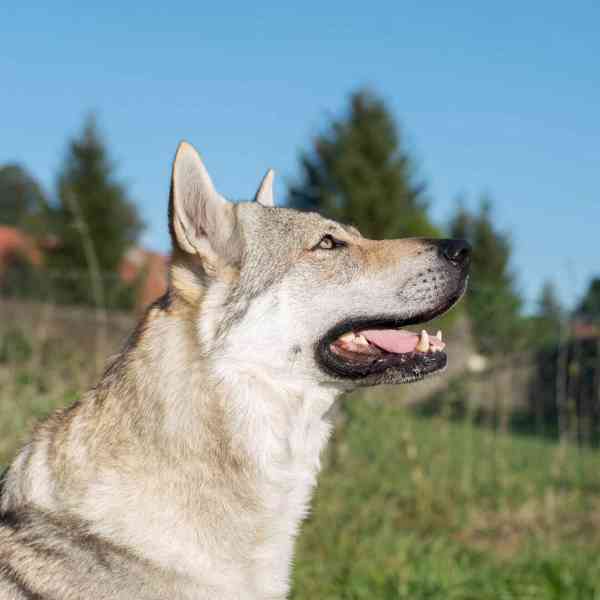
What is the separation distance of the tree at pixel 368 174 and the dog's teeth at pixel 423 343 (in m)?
20.7

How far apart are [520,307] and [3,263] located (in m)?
22.8

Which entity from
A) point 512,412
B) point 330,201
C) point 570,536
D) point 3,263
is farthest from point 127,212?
point 570,536

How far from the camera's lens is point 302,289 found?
3471mm

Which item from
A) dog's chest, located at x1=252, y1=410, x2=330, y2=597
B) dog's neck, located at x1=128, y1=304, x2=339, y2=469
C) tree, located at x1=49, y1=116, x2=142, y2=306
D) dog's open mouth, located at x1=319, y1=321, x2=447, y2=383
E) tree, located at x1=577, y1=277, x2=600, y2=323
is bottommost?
dog's chest, located at x1=252, y1=410, x2=330, y2=597

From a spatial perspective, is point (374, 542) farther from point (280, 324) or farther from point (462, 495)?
point (280, 324)

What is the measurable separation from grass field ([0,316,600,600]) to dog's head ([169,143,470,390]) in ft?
6.80

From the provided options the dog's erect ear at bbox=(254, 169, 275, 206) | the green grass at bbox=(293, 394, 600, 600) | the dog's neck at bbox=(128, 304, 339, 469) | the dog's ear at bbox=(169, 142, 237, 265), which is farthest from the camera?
the green grass at bbox=(293, 394, 600, 600)

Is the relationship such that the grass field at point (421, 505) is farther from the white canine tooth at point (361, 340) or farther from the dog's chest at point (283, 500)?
the white canine tooth at point (361, 340)

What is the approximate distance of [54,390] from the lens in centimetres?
715

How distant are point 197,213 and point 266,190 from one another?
109cm

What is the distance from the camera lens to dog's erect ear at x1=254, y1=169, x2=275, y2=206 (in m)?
4.32

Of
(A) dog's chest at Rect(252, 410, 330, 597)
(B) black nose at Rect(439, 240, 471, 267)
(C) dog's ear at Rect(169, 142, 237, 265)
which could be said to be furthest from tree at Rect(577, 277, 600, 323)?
(C) dog's ear at Rect(169, 142, 237, 265)

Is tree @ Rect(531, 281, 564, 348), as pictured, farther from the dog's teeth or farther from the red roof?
the red roof

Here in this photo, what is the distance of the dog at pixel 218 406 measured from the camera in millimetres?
2869
